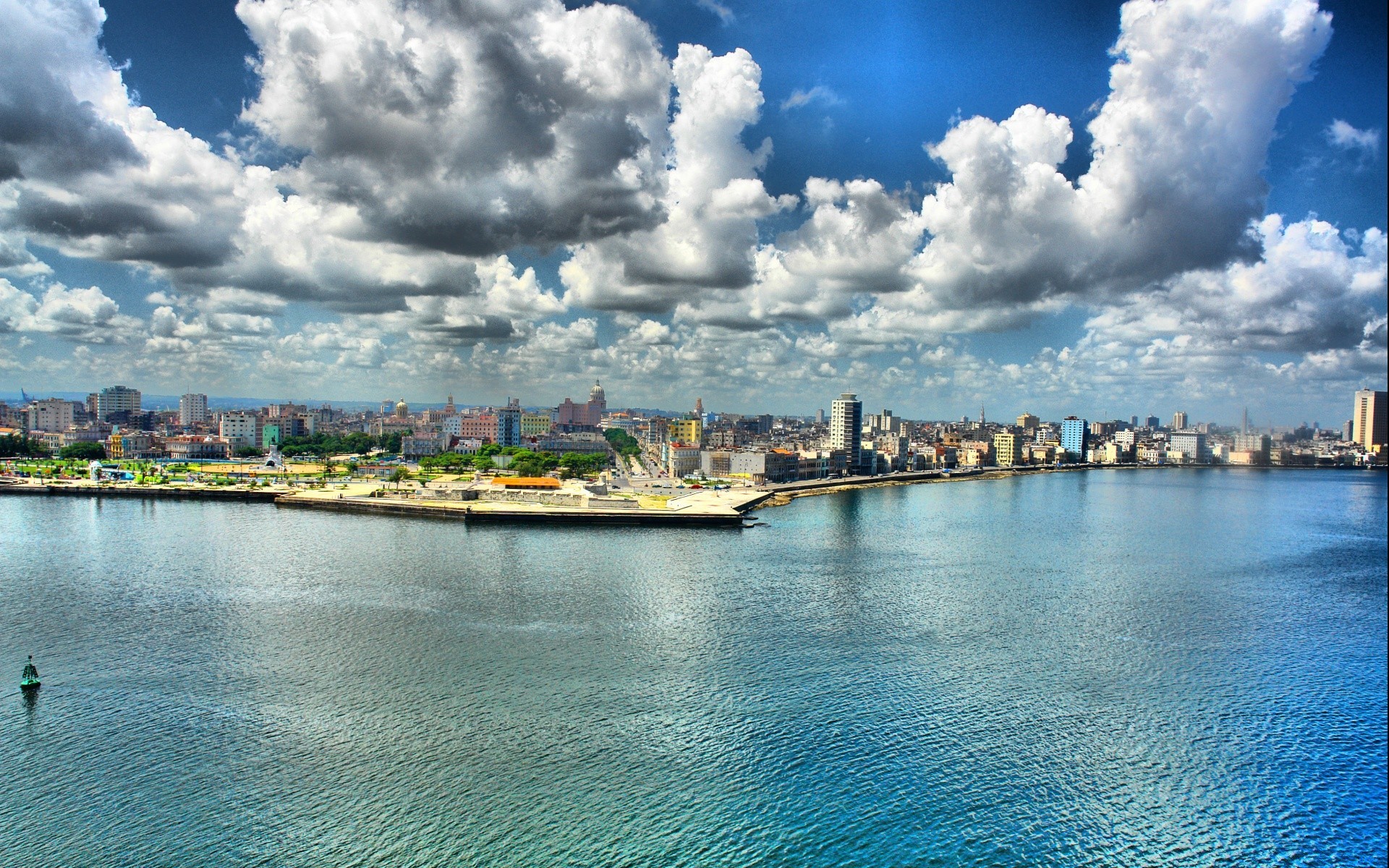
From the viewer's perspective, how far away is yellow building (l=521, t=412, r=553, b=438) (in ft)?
216

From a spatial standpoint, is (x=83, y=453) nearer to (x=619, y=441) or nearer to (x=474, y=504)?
(x=474, y=504)

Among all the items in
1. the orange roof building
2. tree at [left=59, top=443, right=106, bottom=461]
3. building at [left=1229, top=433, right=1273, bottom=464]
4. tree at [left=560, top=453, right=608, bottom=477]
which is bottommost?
the orange roof building

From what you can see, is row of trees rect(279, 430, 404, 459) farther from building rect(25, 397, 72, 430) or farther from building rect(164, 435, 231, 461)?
building rect(25, 397, 72, 430)

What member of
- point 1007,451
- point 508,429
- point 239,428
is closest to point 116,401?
point 239,428

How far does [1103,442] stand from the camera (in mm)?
66938

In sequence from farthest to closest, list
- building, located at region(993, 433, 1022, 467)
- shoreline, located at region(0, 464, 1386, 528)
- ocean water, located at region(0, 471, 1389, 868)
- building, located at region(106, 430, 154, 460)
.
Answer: building, located at region(993, 433, 1022, 467) < building, located at region(106, 430, 154, 460) < shoreline, located at region(0, 464, 1386, 528) < ocean water, located at region(0, 471, 1389, 868)

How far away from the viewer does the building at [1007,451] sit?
5728cm

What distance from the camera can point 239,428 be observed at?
5309 cm

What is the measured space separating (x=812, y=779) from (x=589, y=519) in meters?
15.7

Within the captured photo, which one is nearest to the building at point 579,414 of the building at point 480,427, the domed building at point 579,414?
the domed building at point 579,414

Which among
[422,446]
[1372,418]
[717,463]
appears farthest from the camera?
[422,446]

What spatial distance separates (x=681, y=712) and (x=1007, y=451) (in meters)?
54.8

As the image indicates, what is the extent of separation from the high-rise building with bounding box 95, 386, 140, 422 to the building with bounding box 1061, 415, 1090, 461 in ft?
280

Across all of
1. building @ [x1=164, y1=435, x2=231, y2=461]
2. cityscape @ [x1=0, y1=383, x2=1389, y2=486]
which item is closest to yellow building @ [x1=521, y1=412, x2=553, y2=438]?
cityscape @ [x1=0, y1=383, x2=1389, y2=486]
